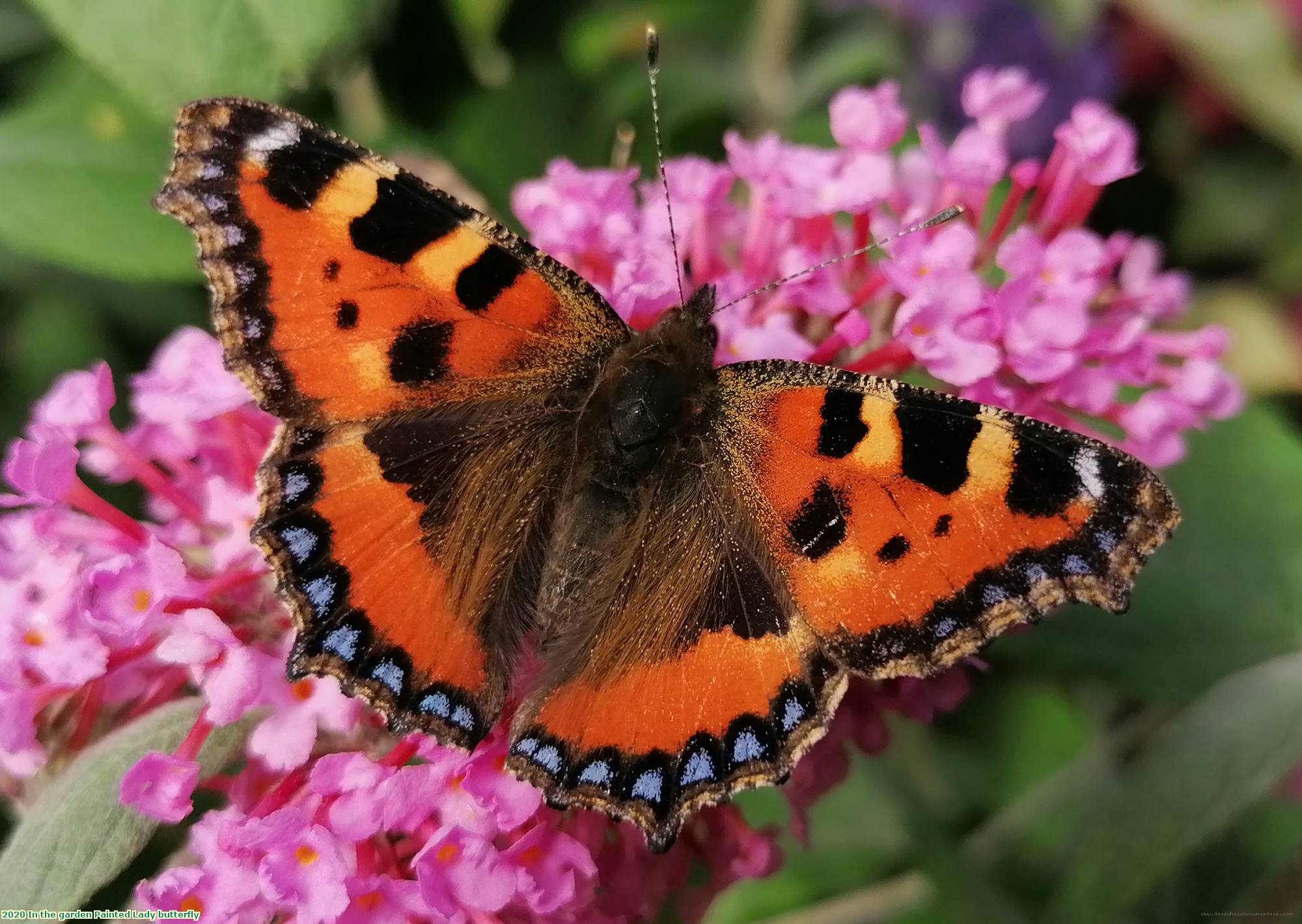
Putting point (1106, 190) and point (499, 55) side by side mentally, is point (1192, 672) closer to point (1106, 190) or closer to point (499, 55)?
point (1106, 190)

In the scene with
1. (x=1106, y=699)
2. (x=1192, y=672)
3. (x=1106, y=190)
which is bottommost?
(x=1106, y=699)

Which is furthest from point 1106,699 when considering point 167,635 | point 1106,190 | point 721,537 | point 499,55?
point 167,635

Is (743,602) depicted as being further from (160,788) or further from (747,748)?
(160,788)

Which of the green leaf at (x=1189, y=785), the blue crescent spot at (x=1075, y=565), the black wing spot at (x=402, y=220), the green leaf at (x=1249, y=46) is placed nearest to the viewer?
the blue crescent spot at (x=1075, y=565)

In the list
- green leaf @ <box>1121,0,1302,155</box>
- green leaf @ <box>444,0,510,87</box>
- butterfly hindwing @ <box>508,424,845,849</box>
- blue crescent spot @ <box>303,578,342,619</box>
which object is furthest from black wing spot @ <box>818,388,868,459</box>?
green leaf @ <box>1121,0,1302,155</box>

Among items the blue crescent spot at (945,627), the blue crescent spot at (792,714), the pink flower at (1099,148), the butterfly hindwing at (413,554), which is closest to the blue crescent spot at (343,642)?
the butterfly hindwing at (413,554)

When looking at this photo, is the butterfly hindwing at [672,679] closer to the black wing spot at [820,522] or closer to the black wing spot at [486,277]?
the black wing spot at [820,522]

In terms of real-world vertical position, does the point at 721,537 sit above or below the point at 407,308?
below
